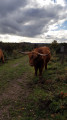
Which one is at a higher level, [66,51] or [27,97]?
[66,51]

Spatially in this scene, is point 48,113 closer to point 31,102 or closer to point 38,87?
point 31,102

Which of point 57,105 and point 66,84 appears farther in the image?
point 66,84

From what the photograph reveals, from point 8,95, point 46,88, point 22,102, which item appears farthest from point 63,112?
point 8,95

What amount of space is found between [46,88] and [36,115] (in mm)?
1751

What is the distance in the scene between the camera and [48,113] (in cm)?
284

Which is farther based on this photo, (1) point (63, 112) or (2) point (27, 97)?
(2) point (27, 97)

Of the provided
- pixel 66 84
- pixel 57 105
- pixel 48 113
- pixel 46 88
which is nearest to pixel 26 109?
pixel 48 113

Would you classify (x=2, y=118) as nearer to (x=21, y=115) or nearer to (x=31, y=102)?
(x=21, y=115)

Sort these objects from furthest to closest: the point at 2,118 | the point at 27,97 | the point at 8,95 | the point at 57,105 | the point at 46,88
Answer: the point at 46,88
the point at 8,95
the point at 27,97
the point at 57,105
the point at 2,118

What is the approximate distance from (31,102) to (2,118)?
999 mm

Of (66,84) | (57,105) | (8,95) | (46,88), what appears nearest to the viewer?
(57,105)

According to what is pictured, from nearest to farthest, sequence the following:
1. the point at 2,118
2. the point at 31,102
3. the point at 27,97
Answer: the point at 2,118, the point at 31,102, the point at 27,97

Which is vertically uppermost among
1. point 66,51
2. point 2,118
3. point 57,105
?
point 66,51

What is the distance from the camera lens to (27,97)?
3807mm
